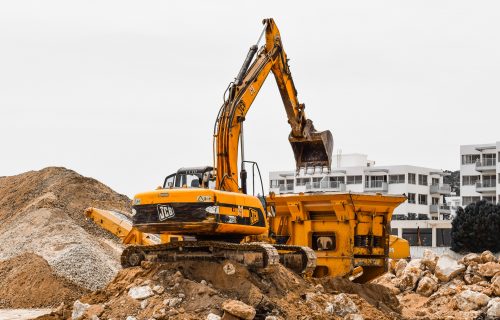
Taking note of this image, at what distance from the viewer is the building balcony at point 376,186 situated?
76312 mm

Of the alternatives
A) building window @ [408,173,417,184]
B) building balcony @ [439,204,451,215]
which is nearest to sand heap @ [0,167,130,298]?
building window @ [408,173,417,184]

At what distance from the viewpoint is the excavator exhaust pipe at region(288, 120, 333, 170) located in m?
18.5

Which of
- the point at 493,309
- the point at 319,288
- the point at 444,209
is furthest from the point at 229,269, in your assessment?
the point at 444,209

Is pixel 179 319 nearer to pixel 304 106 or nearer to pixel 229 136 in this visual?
pixel 229 136

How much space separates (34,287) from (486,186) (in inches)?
2104

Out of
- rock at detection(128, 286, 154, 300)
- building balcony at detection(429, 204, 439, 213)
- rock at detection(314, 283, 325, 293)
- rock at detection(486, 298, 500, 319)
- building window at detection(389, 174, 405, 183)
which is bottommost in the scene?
rock at detection(486, 298, 500, 319)

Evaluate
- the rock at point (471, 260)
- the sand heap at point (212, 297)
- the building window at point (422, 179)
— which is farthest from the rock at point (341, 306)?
the building window at point (422, 179)

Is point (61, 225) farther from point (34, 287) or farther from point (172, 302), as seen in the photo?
point (172, 302)

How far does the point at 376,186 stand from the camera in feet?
253

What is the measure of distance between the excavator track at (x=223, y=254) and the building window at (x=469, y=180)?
56540mm

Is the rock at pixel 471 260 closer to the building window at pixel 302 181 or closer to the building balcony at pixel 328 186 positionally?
the building balcony at pixel 328 186

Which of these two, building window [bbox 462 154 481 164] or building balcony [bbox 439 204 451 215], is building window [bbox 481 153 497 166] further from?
building balcony [bbox 439 204 451 215]

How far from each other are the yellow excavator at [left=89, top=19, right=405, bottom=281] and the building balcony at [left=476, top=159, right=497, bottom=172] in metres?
52.0

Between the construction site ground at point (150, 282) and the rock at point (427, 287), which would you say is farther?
the rock at point (427, 287)
